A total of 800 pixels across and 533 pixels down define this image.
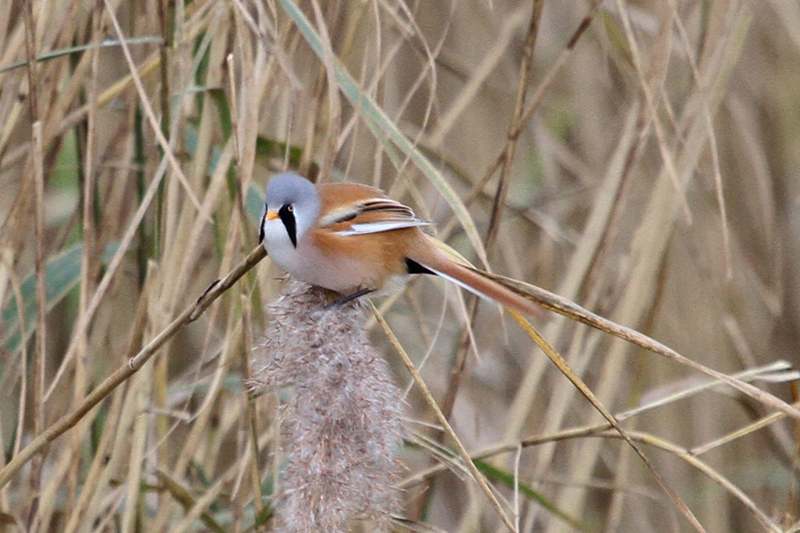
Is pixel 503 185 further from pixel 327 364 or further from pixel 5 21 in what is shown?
pixel 5 21

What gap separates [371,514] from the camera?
1327 millimetres

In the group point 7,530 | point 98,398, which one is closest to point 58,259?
point 7,530

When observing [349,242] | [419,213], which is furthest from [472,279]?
[419,213]

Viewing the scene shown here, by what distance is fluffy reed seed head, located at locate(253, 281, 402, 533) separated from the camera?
1.25 m

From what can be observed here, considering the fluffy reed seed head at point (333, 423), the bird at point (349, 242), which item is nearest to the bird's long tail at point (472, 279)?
the bird at point (349, 242)

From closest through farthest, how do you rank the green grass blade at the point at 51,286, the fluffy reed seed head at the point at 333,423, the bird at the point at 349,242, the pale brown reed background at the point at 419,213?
the fluffy reed seed head at the point at 333,423, the bird at the point at 349,242, the pale brown reed background at the point at 419,213, the green grass blade at the point at 51,286

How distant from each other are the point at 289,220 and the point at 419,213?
28.0 inches

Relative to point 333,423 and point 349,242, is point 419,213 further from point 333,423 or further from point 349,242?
point 333,423

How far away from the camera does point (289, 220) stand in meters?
1.45

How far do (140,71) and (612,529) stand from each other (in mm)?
1540

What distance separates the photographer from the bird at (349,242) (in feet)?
4.60

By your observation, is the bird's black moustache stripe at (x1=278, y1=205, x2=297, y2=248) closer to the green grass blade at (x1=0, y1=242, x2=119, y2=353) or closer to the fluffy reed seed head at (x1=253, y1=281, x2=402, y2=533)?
→ the fluffy reed seed head at (x1=253, y1=281, x2=402, y2=533)

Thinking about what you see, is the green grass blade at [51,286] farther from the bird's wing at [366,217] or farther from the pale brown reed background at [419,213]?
the bird's wing at [366,217]

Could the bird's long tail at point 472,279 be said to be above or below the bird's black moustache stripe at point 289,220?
below
